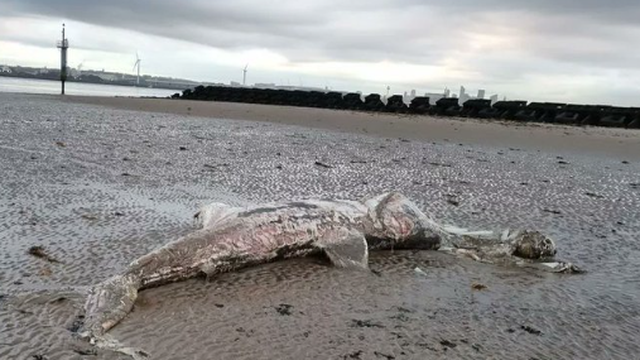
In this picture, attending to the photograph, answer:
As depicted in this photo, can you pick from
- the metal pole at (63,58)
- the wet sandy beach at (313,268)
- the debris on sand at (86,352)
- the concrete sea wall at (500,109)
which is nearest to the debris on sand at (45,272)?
the wet sandy beach at (313,268)

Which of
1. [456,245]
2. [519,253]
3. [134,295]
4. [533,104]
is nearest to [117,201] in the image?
[134,295]

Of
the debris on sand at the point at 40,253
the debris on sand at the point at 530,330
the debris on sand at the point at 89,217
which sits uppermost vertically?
the debris on sand at the point at 530,330

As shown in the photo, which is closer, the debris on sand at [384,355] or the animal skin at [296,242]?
the debris on sand at [384,355]

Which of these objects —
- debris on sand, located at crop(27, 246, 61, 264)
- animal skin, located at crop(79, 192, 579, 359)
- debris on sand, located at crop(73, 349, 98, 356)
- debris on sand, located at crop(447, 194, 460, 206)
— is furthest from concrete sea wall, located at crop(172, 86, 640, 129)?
debris on sand, located at crop(73, 349, 98, 356)

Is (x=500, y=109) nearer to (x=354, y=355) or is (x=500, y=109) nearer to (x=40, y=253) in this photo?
(x=40, y=253)

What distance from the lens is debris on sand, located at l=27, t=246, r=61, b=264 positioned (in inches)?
145

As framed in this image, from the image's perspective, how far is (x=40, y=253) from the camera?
378 cm

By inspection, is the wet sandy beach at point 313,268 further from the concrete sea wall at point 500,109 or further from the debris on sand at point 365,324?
the concrete sea wall at point 500,109

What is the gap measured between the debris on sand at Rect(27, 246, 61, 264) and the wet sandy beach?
5 cm

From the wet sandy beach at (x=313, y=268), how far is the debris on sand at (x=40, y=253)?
0.05m

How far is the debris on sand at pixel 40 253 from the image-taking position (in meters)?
3.67

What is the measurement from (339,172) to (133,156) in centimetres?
300

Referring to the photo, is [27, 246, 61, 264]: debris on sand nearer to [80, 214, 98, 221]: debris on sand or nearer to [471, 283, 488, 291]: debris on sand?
[80, 214, 98, 221]: debris on sand

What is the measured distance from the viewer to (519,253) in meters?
4.29
